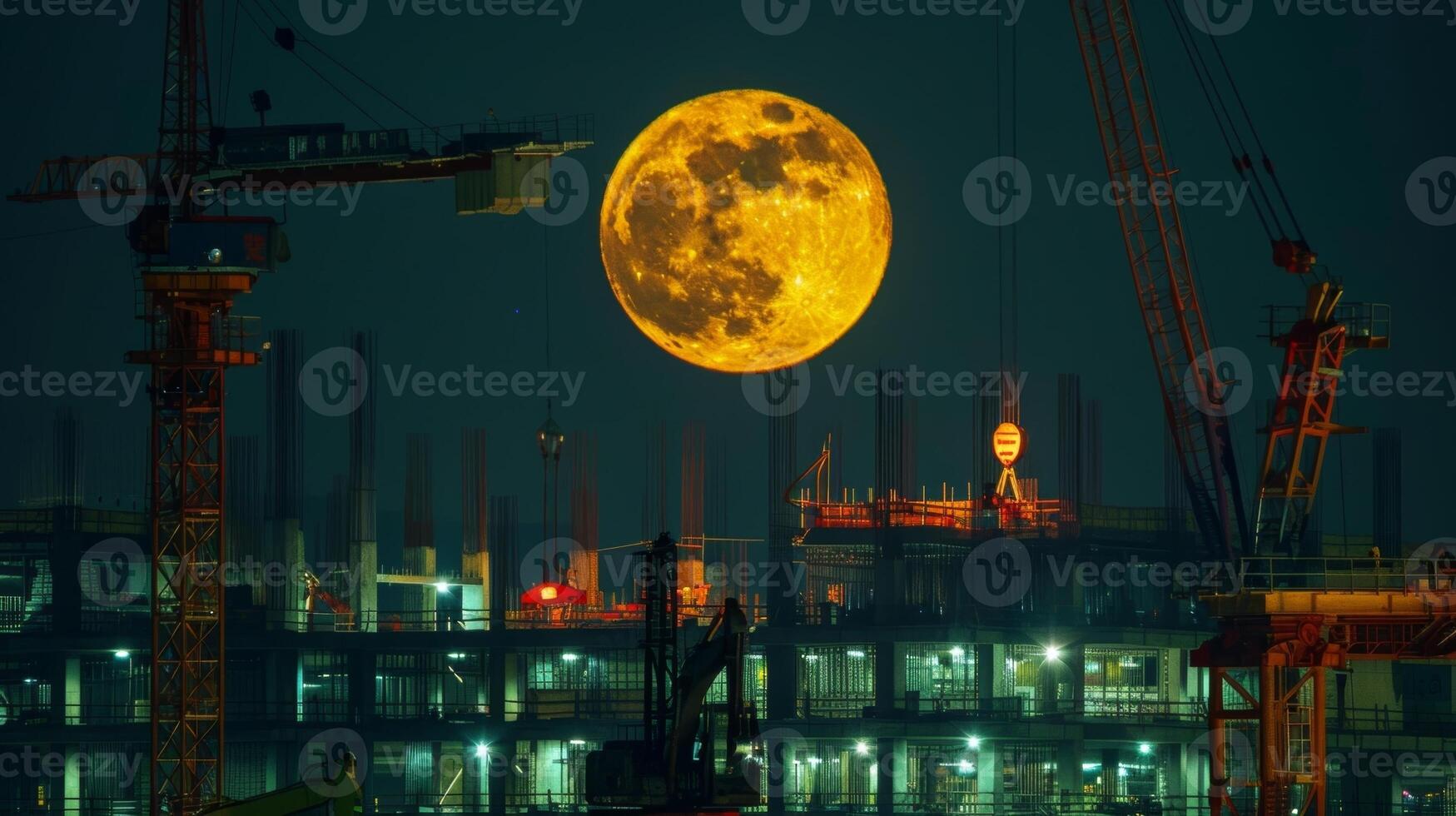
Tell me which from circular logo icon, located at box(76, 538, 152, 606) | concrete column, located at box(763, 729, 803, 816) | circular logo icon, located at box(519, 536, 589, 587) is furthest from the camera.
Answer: circular logo icon, located at box(519, 536, 589, 587)

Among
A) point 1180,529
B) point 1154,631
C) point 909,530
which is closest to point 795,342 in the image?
point 909,530

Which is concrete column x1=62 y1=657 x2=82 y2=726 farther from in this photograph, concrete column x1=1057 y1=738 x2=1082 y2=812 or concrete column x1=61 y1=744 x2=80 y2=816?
concrete column x1=1057 y1=738 x2=1082 y2=812

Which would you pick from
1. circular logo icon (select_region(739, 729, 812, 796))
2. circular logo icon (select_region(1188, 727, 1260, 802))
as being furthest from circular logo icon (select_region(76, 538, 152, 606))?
circular logo icon (select_region(1188, 727, 1260, 802))

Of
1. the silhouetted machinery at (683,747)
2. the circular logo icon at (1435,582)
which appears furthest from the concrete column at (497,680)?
the circular logo icon at (1435,582)

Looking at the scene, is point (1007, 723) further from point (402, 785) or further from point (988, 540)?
point (402, 785)

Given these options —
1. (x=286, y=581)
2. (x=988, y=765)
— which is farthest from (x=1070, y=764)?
(x=286, y=581)

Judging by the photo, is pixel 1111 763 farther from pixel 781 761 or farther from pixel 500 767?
pixel 500 767
